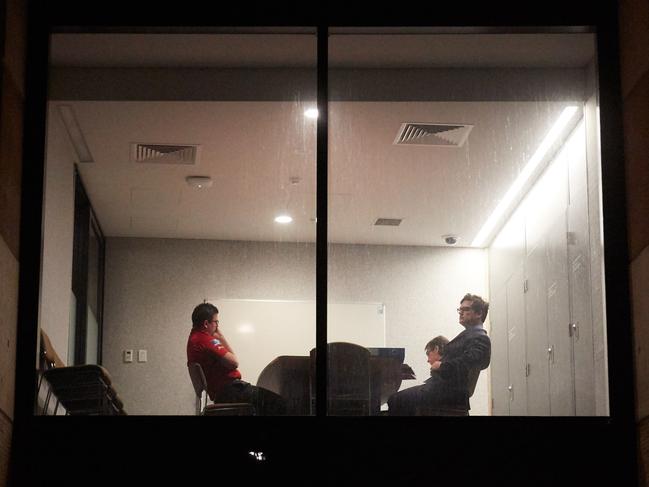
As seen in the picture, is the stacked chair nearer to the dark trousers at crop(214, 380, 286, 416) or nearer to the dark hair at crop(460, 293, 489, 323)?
the dark trousers at crop(214, 380, 286, 416)

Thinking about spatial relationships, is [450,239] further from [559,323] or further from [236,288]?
[236,288]

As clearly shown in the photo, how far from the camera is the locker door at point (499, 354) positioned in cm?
606

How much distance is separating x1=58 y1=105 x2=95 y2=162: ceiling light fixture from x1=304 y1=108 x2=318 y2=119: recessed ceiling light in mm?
1126

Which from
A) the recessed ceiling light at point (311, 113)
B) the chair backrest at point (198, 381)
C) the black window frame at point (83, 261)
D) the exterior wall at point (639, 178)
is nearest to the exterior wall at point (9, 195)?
the black window frame at point (83, 261)

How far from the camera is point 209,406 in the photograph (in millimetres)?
6121

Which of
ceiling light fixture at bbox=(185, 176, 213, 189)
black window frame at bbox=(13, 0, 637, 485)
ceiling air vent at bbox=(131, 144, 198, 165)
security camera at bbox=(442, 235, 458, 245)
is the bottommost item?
black window frame at bbox=(13, 0, 637, 485)

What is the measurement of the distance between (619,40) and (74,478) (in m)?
3.32

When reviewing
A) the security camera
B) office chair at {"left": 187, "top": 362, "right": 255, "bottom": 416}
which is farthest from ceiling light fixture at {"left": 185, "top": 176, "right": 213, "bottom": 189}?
the security camera

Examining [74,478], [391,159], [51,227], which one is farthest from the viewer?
[391,159]

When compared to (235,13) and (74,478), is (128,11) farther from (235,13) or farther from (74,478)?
(74,478)

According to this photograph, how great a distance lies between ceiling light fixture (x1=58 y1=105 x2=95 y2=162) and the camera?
6.41 metres

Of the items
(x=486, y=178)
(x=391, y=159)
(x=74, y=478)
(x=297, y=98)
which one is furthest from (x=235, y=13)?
(x=74, y=478)

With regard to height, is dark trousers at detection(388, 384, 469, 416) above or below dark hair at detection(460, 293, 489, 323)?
below

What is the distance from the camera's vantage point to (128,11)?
639 centimetres
